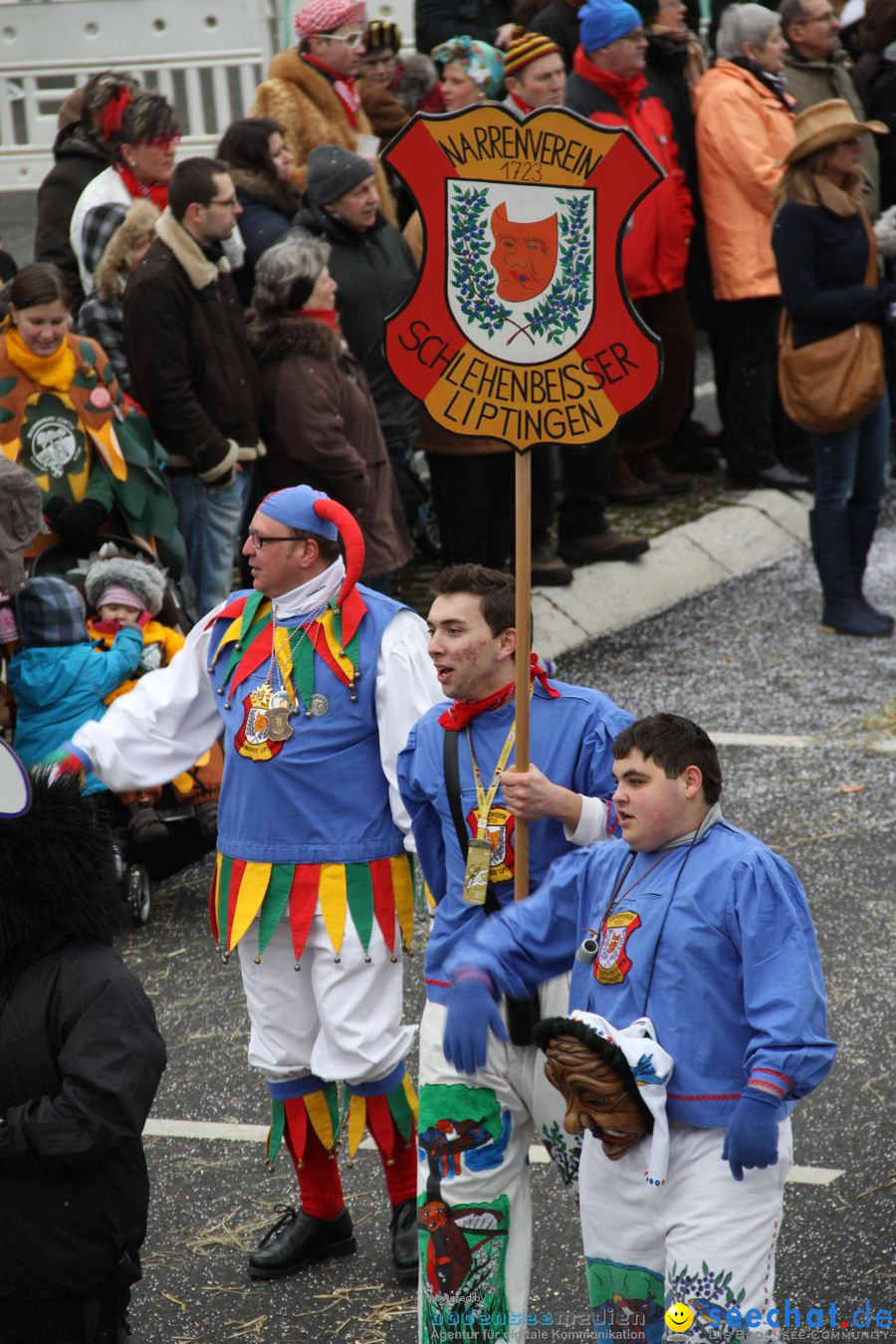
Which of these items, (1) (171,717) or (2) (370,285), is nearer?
(1) (171,717)

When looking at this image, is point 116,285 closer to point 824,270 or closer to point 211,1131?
point 824,270

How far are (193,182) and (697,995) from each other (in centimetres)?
507

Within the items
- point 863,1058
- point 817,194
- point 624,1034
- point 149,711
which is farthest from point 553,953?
point 817,194

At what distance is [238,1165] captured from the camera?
526 centimetres

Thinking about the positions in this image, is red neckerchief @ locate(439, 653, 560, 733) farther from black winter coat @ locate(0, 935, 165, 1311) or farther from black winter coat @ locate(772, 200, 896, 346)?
black winter coat @ locate(772, 200, 896, 346)

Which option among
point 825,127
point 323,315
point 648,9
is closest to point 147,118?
point 323,315

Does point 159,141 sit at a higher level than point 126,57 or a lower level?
higher

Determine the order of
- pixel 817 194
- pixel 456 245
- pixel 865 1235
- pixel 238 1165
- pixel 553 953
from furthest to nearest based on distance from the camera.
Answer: pixel 817 194 < pixel 238 1165 < pixel 865 1235 < pixel 456 245 < pixel 553 953

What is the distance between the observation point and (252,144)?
8.88 m

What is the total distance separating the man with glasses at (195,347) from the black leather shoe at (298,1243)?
12.6ft

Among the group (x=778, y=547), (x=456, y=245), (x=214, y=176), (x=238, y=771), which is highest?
(x=456, y=245)

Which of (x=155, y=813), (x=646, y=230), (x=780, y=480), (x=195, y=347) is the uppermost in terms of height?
(x=195, y=347)

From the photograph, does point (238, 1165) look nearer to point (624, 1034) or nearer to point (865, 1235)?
point (865, 1235)

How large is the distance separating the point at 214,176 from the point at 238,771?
3.70 metres
